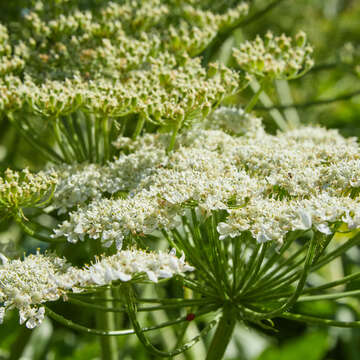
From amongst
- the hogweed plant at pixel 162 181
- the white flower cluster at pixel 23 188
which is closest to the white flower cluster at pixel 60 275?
the hogweed plant at pixel 162 181

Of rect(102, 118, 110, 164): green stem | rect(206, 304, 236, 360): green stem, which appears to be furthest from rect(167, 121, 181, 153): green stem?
rect(206, 304, 236, 360): green stem

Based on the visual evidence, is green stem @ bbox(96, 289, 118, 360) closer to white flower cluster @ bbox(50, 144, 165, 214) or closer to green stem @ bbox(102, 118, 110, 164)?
white flower cluster @ bbox(50, 144, 165, 214)

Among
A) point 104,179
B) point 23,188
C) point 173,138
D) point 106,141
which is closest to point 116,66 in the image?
point 106,141

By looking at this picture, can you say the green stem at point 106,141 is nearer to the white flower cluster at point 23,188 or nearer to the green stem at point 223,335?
the white flower cluster at point 23,188

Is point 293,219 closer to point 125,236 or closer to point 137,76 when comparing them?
point 125,236

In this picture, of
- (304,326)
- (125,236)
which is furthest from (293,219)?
(304,326)

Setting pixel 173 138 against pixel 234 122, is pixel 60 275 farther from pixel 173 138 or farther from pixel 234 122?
pixel 234 122

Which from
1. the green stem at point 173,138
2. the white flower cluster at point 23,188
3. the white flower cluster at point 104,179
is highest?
the green stem at point 173,138
